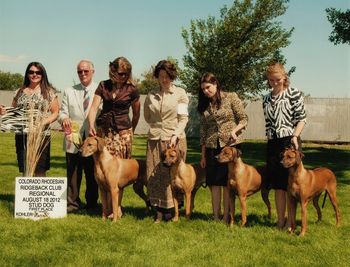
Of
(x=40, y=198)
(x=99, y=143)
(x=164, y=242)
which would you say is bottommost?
(x=164, y=242)

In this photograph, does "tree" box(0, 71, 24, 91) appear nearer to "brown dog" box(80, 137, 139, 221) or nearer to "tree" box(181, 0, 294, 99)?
"tree" box(181, 0, 294, 99)

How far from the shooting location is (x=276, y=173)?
625 cm

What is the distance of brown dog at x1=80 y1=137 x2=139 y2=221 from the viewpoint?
6430mm

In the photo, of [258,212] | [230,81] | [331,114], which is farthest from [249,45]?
[258,212]

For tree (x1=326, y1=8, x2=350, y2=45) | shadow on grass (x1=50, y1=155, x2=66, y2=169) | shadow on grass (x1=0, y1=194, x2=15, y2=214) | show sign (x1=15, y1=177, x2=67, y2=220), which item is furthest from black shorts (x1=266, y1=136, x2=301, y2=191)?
tree (x1=326, y1=8, x2=350, y2=45)

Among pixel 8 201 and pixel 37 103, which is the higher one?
pixel 37 103

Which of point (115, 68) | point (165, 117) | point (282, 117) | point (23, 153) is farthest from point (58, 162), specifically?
→ point (282, 117)

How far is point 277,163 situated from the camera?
243 inches

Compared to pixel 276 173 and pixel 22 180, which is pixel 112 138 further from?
pixel 276 173

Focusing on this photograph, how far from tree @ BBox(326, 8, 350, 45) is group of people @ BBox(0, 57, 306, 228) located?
15.9 meters

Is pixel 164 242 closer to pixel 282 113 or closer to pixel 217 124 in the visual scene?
pixel 217 124

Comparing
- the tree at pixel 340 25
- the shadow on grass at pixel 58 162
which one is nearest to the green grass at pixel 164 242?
the shadow on grass at pixel 58 162

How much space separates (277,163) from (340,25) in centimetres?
1658

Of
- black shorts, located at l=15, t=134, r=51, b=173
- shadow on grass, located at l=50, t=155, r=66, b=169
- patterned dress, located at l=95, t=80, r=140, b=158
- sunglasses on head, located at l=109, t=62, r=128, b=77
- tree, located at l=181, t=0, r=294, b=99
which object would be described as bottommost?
shadow on grass, located at l=50, t=155, r=66, b=169
